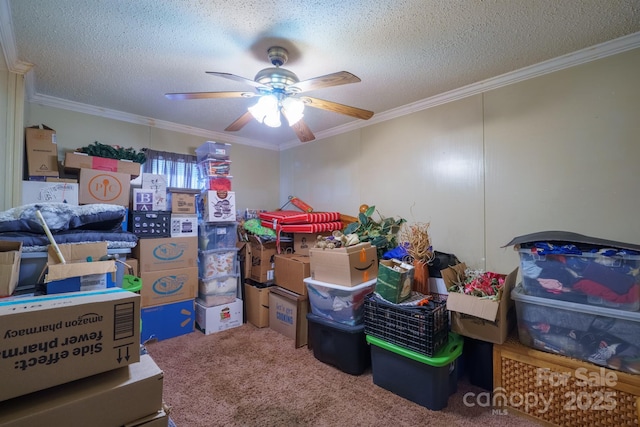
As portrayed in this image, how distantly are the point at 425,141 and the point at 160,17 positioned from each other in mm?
2272

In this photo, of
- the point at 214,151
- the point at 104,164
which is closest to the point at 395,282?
the point at 214,151

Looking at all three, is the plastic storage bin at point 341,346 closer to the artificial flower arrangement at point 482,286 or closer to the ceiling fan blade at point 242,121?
the artificial flower arrangement at point 482,286

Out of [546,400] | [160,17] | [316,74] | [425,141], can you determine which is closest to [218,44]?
[160,17]

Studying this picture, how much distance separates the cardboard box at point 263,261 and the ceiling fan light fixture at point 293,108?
1.62 m

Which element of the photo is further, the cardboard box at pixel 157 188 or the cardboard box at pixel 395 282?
the cardboard box at pixel 157 188

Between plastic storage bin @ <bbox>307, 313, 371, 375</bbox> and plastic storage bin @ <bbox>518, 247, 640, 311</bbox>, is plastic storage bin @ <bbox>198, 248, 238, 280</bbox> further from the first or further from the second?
plastic storage bin @ <bbox>518, 247, 640, 311</bbox>

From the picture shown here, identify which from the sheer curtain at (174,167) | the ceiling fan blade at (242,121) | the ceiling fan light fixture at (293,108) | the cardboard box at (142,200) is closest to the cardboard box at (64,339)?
the ceiling fan light fixture at (293,108)

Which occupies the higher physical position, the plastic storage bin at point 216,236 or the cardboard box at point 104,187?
the cardboard box at point 104,187

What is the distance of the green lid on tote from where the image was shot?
1754 millimetres

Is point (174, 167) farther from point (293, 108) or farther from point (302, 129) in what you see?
point (293, 108)

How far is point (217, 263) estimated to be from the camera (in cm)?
311

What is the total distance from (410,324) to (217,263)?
2118 mm

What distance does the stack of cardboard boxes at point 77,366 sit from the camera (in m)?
0.76

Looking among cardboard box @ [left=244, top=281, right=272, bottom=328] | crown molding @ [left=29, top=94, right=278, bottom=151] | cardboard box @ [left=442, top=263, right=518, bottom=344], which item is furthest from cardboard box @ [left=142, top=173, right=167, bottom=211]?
cardboard box @ [left=442, top=263, right=518, bottom=344]
